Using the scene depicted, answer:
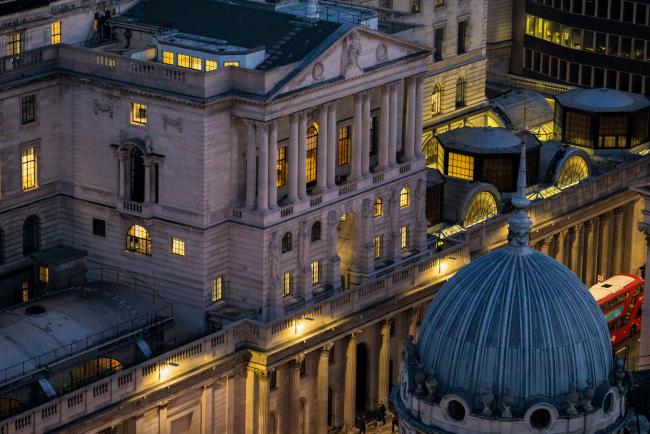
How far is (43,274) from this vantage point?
17700 cm

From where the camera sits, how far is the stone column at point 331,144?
178 m

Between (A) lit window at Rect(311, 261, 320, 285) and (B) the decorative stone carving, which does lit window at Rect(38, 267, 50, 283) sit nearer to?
(B) the decorative stone carving

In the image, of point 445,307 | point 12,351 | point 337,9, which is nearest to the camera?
point 445,307

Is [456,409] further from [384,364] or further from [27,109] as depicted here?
[384,364]

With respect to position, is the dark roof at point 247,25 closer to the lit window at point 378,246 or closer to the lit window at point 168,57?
the lit window at point 168,57

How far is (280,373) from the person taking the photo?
17650 cm

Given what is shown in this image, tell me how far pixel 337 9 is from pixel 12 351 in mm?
39314

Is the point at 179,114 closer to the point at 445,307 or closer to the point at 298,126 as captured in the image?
the point at 298,126

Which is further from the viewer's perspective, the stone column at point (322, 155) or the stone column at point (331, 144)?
the stone column at point (331, 144)

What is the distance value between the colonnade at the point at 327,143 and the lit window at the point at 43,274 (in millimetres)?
14678

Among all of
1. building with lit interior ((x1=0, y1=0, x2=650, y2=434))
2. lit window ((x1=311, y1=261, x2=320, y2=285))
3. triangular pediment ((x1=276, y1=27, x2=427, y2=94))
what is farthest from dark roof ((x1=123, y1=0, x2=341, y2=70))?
lit window ((x1=311, y1=261, x2=320, y2=285))

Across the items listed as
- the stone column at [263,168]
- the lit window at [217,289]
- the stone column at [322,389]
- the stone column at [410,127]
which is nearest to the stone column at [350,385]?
the stone column at [322,389]

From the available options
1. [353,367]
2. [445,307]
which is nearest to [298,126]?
[353,367]

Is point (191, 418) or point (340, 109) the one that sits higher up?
point (340, 109)
